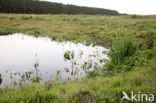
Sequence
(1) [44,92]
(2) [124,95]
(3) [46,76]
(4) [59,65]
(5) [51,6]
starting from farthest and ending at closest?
(5) [51,6] < (4) [59,65] < (3) [46,76] < (1) [44,92] < (2) [124,95]

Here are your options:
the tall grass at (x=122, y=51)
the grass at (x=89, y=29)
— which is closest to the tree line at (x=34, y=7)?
the grass at (x=89, y=29)

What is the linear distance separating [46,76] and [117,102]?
3.50 metres

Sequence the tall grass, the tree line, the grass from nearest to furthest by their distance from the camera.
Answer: the tall grass → the grass → the tree line

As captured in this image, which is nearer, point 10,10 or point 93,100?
point 93,100

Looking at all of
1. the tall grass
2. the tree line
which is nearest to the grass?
the tall grass

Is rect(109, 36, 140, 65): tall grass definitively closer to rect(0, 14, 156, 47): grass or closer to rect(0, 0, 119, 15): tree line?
rect(0, 14, 156, 47): grass

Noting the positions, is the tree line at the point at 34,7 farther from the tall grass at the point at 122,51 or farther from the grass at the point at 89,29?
the tall grass at the point at 122,51

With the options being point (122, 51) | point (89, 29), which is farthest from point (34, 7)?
point (122, 51)

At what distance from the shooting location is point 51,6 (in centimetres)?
7100

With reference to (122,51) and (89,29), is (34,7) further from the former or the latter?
(122,51)

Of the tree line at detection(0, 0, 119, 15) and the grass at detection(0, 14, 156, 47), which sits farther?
the tree line at detection(0, 0, 119, 15)

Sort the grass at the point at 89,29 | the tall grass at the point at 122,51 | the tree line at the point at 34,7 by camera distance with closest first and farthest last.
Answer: the tall grass at the point at 122,51 < the grass at the point at 89,29 < the tree line at the point at 34,7

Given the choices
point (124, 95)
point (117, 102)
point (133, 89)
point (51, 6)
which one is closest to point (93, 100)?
point (117, 102)

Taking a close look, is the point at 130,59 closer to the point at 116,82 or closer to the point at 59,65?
the point at 116,82
